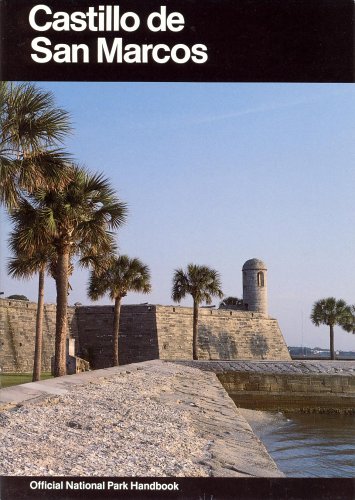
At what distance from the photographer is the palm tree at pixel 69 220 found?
12906 millimetres

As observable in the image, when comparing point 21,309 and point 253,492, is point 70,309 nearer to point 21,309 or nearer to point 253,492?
point 21,309

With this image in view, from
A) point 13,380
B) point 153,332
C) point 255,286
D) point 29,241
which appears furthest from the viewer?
point 255,286

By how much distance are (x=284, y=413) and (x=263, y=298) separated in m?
27.8

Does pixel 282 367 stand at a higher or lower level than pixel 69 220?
lower

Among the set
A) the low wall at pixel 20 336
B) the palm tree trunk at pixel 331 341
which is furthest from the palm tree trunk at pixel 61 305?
the palm tree trunk at pixel 331 341

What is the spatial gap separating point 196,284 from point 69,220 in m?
16.1

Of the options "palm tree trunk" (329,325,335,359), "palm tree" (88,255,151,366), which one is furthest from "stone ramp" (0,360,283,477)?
"palm tree trunk" (329,325,335,359)

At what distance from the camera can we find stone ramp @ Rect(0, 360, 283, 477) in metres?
3.77

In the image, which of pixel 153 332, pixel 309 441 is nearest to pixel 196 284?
pixel 153 332

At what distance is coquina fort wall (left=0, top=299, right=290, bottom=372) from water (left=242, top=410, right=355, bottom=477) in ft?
48.1

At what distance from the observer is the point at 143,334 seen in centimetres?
3225

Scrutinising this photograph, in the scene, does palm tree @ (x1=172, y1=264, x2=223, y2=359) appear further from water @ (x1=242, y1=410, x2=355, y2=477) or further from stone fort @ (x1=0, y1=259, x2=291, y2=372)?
water @ (x1=242, y1=410, x2=355, y2=477)

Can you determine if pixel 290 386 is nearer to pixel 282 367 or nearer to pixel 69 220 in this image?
pixel 282 367

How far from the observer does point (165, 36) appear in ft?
12.8
